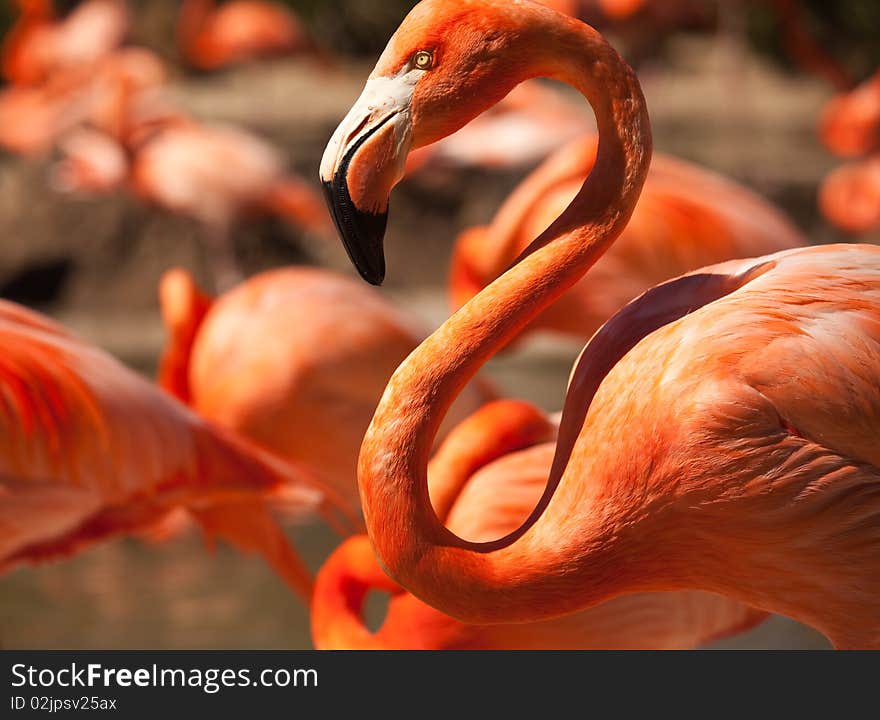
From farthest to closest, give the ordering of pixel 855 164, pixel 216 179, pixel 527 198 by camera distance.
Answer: pixel 855 164
pixel 216 179
pixel 527 198

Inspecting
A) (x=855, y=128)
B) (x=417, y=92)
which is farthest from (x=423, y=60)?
(x=855, y=128)

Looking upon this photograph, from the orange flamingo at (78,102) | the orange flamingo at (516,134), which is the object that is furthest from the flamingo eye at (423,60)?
the orange flamingo at (78,102)

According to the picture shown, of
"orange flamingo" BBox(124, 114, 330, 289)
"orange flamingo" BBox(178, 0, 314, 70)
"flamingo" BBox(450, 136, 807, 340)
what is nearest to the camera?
"flamingo" BBox(450, 136, 807, 340)

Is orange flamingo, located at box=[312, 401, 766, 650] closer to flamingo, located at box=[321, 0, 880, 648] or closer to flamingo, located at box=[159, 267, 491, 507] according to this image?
flamingo, located at box=[321, 0, 880, 648]

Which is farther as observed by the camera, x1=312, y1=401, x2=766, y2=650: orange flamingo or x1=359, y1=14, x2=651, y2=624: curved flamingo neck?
x1=312, y1=401, x2=766, y2=650: orange flamingo

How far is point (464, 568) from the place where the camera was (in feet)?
5.83

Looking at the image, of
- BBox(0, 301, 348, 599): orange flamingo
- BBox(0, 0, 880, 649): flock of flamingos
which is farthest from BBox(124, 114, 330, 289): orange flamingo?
BBox(0, 301, 348, 599): orange flamingo

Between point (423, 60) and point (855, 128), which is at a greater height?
point (855, 128)

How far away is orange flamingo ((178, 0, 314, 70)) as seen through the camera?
9125 mm

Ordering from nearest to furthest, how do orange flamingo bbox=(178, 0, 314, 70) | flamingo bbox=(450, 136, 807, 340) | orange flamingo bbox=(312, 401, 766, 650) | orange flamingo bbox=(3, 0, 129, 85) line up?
orange flamingo bbox=(312, 401, 766, 650) < flamingo bbox=(450, 136, 807, 340) < orange flamingo bbox=(178, 0, 314, 70) < orange flamingo bbox=(3, 0, 129, 85)

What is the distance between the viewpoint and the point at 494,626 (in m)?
2.35

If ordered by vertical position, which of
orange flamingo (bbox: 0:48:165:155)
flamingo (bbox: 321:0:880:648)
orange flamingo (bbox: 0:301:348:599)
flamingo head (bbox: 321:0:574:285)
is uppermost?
orange flamingo (bbox: 0:48:165:155)

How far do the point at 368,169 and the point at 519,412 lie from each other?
2.74 feet

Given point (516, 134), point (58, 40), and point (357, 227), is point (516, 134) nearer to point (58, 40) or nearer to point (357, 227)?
point (357, 227)
